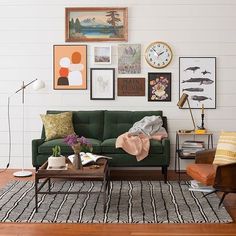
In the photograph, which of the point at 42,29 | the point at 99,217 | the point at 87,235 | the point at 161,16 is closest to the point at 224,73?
the point at 161,16

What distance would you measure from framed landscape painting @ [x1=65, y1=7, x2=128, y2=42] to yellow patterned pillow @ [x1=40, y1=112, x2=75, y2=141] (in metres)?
1.24

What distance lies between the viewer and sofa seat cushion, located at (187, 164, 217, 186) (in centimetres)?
462

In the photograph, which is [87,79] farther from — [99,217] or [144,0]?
[99,217]

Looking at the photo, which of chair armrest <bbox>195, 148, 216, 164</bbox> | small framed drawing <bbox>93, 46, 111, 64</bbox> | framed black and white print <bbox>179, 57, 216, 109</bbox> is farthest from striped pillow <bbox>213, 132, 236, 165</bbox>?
small framed drawing <bbox>93, 46, 111, 64</bbox>

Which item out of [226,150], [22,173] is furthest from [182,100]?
[22,173]

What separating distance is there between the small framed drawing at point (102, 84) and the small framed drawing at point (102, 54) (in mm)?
122

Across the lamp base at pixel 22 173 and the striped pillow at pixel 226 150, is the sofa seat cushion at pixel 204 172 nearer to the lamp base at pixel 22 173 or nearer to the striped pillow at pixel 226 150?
the striped pillow at pixel 226 150

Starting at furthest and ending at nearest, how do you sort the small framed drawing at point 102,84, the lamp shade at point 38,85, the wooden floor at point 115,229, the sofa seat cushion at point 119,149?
the small framed drawing at point 102,84 < the lamp shade at point 38,85 < the sofa seat cushion at point 119,149 < the wooden floor at point 115,229

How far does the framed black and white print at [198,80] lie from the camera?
6648 millimetres

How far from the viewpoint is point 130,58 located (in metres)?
6.71

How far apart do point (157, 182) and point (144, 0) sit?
9.02 feet

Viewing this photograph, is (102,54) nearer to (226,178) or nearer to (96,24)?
(96,24)

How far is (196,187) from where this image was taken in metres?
5.38

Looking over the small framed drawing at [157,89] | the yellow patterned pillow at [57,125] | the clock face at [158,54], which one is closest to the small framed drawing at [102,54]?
the clock face at [158,54]
